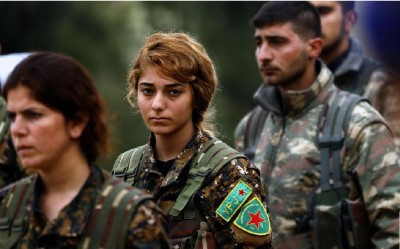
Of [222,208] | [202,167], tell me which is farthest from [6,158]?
[222,208]

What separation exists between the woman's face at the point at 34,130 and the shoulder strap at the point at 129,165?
4.49ft

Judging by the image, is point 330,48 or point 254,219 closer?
point 254,219

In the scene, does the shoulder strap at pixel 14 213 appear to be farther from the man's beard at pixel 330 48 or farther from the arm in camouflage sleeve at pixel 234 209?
the man's beard at pixel 330 48

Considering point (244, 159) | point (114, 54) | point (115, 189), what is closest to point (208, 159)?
point (244, 159)

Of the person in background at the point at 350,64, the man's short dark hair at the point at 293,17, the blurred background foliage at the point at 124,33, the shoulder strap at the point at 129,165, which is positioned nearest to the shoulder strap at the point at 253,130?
the man's short dark hair at the point at 293,17

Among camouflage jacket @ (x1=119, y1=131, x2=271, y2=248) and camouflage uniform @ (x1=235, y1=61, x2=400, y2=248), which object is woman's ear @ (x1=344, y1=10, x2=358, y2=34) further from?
camouflage jacket @ (x1=119, y1=131, x2=271, y2=248)

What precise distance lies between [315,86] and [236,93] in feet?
44.3

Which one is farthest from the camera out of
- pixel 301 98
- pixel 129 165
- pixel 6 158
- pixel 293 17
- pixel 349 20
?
pixel 349 20

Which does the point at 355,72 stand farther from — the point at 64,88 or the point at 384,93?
the point at 64,88

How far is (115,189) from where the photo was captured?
4789 millimetres

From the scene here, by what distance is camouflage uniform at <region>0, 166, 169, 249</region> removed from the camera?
468 centimetres

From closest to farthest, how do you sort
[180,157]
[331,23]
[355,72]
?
[180,157] → [355,72] → [331,23]

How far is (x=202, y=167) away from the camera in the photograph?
587 centimetres

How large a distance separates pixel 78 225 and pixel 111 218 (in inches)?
5.0
